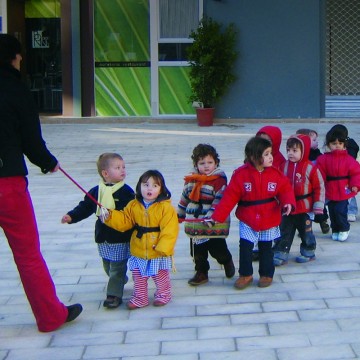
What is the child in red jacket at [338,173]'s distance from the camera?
273 inches

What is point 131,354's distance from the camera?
4.69m

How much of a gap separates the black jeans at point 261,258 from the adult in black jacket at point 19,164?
1469 mm

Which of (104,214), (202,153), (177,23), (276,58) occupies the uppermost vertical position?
(177,23)

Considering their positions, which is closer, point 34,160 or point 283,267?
point 34,160

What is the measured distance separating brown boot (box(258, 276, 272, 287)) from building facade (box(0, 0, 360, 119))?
1026 cm

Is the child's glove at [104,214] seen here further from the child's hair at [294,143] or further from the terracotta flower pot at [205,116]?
the terracotta flower pot at [205,116]

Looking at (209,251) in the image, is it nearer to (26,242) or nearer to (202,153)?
(202,153)

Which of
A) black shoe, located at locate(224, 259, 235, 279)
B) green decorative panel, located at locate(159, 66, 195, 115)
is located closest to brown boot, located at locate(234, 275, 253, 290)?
black shoe, located at locate(224, 259, 235, 279)

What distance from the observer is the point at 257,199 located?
571 cm

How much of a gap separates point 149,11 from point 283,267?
10.6 meters

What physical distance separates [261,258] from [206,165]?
2.54 ft

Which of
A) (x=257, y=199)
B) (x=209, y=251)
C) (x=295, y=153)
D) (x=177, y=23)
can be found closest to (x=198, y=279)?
(x=209, y=251)

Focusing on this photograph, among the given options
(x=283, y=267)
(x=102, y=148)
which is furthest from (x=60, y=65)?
(x=283, y=267)

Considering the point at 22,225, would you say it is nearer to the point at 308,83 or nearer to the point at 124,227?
the point at 124,227
